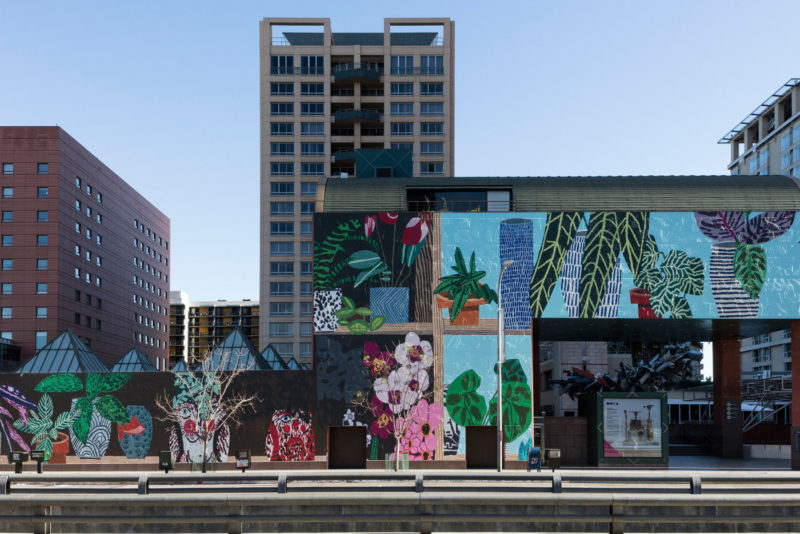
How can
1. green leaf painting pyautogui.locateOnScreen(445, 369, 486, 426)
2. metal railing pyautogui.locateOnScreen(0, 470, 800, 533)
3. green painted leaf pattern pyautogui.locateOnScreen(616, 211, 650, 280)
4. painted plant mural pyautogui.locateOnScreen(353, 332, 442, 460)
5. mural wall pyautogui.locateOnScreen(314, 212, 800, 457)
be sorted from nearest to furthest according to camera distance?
1. metal railing pyautogui.locateOnScreen(0, 470, 800, 533)
2. painted plant mural pyautogui.locateOnScreen(353, 332, 442, 460)
3. green leaf painting pyautogui.locateOnScreen(445, 369, 486, 426)
4. mural wall pyautogui.locateOnScreen(314, 212, 800, 457)
5. green painted leaf pattern pyautogui.locateOnScreen(616, 211, 650, 280)

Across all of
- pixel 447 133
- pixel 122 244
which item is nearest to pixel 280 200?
pixel 447 133

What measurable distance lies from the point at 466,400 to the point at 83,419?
1948cm

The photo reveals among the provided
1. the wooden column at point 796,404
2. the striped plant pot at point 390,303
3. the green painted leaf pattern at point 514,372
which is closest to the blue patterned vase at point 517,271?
the green painted leaf pattern at point 514,372

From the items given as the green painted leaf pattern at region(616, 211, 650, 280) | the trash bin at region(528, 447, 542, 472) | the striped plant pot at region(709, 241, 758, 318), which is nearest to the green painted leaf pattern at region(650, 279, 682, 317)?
the green painted leaf pattern at region(616, 211, 650, 280)

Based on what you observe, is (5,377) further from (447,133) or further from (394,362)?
(447,133)

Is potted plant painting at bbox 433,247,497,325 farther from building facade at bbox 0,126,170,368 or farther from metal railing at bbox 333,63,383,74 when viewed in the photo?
metal railing at bbox 333,63,383,74

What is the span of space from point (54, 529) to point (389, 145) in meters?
108

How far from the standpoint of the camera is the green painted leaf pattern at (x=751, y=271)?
4347cm

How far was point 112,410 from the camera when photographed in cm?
4344

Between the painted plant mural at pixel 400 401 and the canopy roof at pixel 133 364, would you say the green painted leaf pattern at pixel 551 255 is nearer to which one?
the painted plant mural at pixel 400 401

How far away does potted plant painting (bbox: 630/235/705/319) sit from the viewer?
43.4 meters

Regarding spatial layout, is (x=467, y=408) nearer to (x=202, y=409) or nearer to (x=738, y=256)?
(x=202, y=409)

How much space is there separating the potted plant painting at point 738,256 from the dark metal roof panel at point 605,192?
1.03m

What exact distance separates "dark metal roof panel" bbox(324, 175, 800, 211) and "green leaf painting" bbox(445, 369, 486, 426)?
9480 mm
